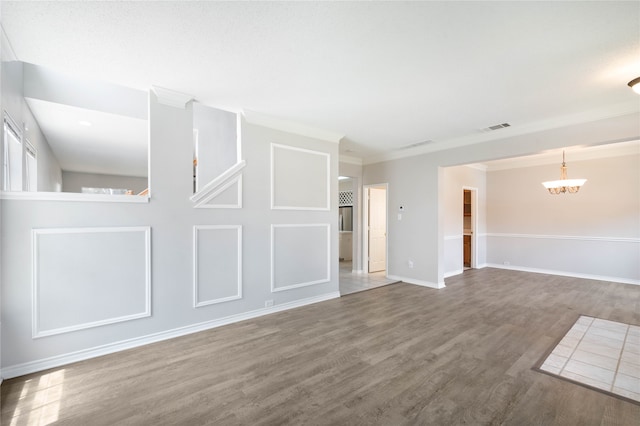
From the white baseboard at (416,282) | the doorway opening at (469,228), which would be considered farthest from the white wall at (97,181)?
the doorway opening at (469,228)

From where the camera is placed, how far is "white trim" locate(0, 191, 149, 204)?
2350 millimetres

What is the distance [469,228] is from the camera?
25.7 ft

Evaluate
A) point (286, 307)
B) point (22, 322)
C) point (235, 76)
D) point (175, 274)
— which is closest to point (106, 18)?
Answer: point (235, 76)

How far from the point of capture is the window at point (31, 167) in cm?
375

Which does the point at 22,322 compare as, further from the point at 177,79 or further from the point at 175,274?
the point at 177,79

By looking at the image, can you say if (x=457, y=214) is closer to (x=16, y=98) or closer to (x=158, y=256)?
(x=158, y=256)

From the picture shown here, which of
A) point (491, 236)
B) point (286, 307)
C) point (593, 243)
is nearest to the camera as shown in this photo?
point (286, 307)

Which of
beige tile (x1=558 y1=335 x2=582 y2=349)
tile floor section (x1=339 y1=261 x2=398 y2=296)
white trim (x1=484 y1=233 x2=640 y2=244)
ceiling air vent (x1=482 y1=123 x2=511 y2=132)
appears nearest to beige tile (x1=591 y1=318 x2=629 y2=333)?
beige tile (x1=558 y1=335 x2=582 y2=349)

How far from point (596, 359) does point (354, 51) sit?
359 centimetres

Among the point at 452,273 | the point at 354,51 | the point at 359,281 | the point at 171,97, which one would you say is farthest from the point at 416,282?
the point at 171,97

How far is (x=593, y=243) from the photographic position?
5922 millimetres

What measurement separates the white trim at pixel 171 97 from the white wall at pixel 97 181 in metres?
6.17

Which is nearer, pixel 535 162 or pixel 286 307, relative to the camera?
pixel 286 307

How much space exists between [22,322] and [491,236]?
350 inches
